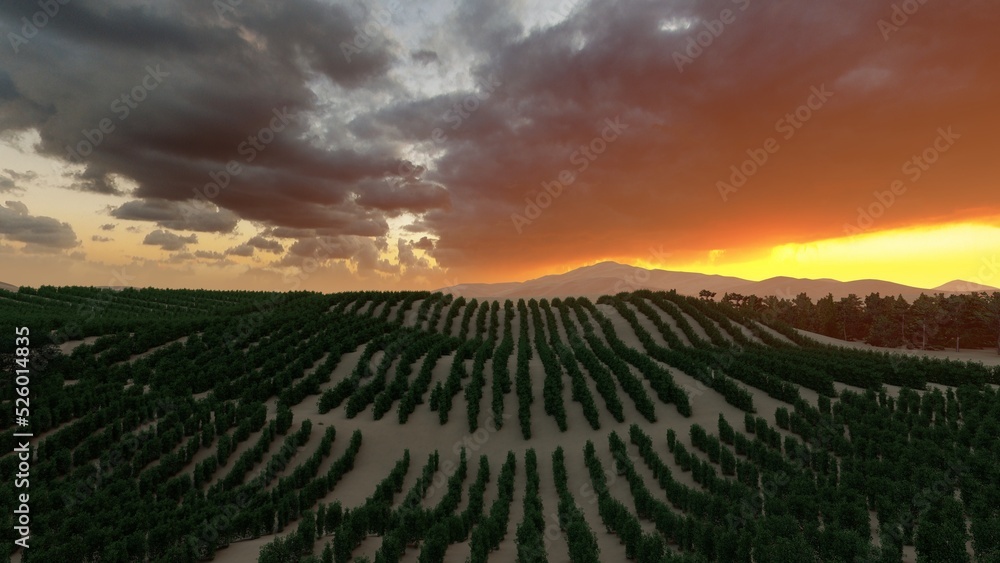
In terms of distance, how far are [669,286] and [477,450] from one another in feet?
537

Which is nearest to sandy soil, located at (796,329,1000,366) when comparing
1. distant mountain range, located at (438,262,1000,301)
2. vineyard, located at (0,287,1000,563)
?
vineyard, located at (0,287,1000,563)

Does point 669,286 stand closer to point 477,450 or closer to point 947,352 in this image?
point 947,352

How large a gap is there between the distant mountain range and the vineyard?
104028 millimetres

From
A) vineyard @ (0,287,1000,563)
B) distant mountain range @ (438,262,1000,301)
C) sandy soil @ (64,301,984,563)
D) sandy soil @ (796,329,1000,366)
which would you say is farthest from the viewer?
distant mountain range @ (438,262,1000,301)

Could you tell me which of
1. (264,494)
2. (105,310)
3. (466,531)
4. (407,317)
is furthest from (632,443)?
(105,310)

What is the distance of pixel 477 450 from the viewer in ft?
76.9

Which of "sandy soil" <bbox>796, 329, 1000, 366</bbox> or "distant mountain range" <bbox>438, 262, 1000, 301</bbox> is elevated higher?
"distant mountain range" <bbox>438, 262, 1000, 301</bbox>

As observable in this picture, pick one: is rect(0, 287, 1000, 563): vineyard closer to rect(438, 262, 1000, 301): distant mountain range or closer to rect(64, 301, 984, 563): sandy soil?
rect(64, 301, 984, 563): sandy soil

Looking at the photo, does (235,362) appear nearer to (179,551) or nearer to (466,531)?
(179,551)

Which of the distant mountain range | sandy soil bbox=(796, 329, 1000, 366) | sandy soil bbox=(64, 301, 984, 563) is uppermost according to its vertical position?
the distant mountain range

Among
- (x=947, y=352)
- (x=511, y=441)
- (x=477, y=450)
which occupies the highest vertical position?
(x=947, y=352)

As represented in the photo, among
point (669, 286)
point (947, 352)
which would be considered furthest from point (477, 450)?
point (669, 286)

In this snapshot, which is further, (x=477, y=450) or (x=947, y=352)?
(x=947, y=352)

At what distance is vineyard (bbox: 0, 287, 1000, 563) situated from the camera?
43.8ft
